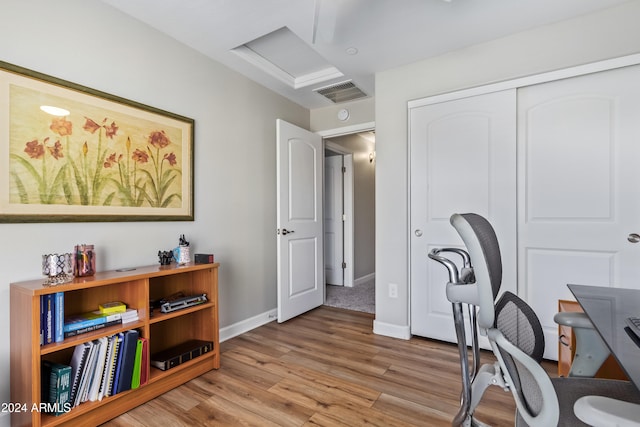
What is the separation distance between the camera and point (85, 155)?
73.2 inches

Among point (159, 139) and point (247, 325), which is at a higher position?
point (159, 139)

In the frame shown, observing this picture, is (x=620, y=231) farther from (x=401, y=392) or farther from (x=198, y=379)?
(x=198, y=379)

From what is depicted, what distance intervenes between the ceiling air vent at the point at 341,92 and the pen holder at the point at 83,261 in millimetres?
2501

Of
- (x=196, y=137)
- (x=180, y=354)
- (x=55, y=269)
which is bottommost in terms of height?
(x=180, y=354)

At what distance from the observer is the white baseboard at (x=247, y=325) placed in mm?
2745

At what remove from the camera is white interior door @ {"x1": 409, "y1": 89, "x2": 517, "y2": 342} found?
2.37 metres

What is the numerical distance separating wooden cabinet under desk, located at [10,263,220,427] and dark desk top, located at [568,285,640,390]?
202cm

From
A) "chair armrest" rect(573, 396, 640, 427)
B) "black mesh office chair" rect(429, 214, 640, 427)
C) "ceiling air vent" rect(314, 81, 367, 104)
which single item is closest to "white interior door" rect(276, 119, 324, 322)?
"ceiling air vent" rect(314, 81, 367, 104)

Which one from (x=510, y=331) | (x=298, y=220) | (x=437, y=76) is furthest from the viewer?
(x=298, y=220)

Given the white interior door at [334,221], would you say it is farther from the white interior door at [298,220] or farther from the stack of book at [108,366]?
the stack of book at [108,366]

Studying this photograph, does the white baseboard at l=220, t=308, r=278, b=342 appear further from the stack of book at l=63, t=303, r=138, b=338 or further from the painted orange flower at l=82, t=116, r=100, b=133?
the painted orange flower at l=82, t=116, r=100, b=133

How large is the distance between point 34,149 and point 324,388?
213 cm

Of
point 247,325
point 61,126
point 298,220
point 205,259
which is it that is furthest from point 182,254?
point 298,220

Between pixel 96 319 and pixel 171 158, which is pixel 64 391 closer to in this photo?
pixel 96 319
